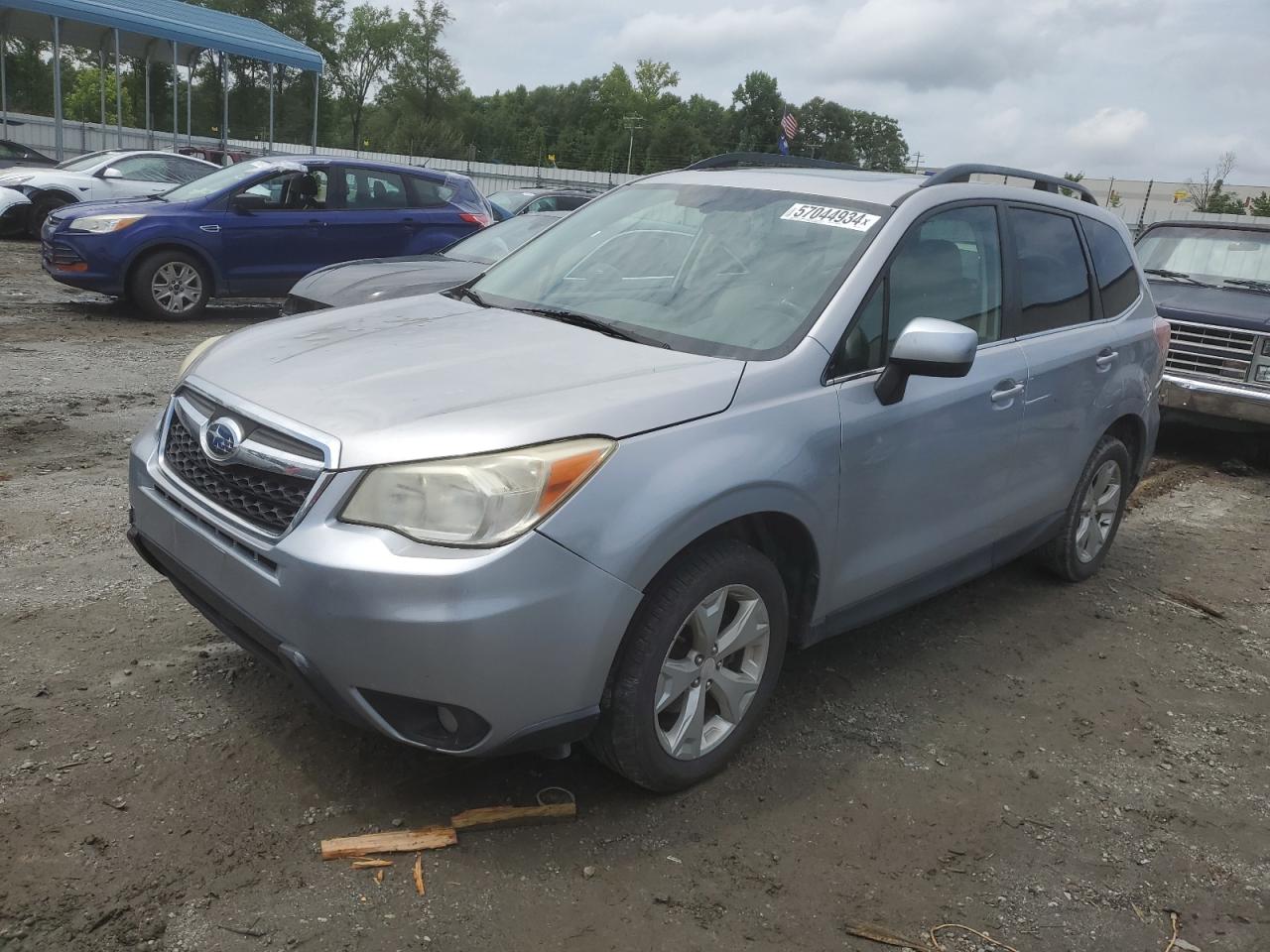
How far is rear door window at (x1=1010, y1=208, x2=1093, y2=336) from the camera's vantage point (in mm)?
4367

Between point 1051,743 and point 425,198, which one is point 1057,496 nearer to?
point 1051,743

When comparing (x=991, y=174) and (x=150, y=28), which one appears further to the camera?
(x=150, y=28)

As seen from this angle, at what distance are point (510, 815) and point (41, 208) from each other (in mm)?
17112

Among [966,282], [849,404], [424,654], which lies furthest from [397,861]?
[966,282]

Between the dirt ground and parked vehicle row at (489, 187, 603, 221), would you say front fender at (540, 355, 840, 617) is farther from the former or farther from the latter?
parked vehicle row at (489, 187, 603, 221)

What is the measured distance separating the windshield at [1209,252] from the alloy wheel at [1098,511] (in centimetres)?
445

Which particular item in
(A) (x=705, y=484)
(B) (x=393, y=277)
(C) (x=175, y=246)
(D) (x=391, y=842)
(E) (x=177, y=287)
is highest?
(A) (x=705, y=484)

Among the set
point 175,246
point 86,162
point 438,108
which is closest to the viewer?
point 175,246

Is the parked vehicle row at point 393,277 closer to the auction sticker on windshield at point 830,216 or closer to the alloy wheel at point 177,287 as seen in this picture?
the alloy wheel at point 177,287

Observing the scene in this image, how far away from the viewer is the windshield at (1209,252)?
872cm

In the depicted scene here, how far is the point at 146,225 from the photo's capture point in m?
10.6

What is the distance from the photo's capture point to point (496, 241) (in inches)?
359

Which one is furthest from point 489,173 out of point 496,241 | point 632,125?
point 632,125

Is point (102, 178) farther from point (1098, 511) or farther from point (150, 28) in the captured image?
point (1098, 511)
